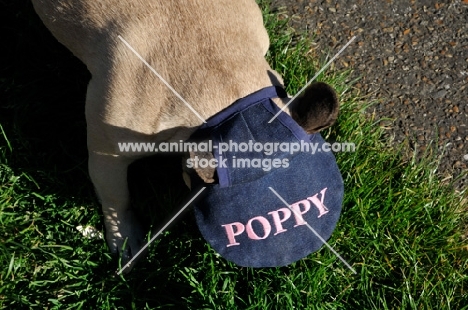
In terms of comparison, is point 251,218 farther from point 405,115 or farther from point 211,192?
point 405,115

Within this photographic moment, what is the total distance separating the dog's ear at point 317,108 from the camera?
1943mm

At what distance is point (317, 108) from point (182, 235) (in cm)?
108

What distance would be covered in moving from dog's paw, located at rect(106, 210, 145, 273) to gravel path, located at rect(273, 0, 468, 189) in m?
1.45

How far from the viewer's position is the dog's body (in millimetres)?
2086

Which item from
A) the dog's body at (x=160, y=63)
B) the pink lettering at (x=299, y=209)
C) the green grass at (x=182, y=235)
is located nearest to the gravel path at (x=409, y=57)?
the green grass at (x=182, y=235)

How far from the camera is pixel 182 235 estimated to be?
273 cm

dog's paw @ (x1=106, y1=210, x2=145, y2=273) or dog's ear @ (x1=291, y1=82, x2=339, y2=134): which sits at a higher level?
dog's ear @ (x1=291, y1=82, x2=339, y2=134)

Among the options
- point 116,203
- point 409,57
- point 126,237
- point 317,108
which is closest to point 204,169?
point 317,108

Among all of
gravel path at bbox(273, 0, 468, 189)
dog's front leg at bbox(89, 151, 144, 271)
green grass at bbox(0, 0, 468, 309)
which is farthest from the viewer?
gravel path at bbox(273, 0, 468, 189)

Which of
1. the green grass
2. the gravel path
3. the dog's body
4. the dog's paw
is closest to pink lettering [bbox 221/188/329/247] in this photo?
the dog's body

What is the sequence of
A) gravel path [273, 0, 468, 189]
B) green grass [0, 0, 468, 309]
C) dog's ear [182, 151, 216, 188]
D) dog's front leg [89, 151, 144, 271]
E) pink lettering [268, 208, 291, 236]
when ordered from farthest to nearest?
gravel path [273, 0, 468, 189], green grass [0, 0, 468, 309], dog's front leg [89, 151, 144, 271], pink lettering [268, 208, 291, 236], dog's ear [182, 151, 216, 188]

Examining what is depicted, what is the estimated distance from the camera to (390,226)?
2.83 m

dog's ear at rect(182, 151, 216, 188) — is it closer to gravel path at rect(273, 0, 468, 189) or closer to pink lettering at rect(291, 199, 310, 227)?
pink lettering at rect(291, 199, 310, 227)

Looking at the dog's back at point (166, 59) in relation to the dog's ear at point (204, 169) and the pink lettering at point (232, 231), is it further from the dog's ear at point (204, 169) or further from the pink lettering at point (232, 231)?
the pink lettering at point (232, 231)
